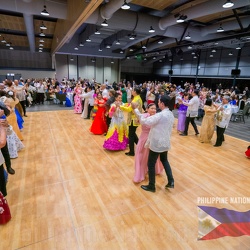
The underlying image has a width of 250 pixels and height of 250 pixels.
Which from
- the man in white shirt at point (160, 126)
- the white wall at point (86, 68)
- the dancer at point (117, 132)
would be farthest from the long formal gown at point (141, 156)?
the white wall at point (86, 68)

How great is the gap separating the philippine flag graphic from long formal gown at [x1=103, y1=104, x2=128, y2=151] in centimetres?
208

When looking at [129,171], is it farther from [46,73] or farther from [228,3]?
[46,73]

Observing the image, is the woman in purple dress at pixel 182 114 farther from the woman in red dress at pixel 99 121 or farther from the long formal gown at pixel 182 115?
the woman in red dress at pixel 99 121

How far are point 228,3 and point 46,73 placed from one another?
640 inches

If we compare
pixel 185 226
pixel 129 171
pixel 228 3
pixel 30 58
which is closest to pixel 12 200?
pixel 129 171

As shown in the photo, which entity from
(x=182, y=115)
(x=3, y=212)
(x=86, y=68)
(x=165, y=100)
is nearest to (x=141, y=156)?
(x=165, y=100)

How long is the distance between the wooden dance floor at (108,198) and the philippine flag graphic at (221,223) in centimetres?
6

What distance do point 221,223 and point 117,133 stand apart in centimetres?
246

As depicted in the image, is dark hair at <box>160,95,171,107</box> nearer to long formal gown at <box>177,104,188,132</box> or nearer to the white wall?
long formal gown at <box>177,104,188,132</box>

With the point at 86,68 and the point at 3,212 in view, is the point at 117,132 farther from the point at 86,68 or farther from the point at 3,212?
the point at 86,68

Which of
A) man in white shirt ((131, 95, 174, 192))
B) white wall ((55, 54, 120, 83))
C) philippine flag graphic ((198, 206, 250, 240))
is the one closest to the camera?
philippine flag graphic ((198, 206, 250, 240))

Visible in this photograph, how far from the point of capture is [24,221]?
2023 millimetres

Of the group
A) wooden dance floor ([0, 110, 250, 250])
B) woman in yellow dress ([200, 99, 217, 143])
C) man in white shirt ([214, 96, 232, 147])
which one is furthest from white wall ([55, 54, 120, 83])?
man in white shirt ([214, 96, 232, 147])

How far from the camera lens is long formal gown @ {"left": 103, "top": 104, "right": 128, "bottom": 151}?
12.8 feet
